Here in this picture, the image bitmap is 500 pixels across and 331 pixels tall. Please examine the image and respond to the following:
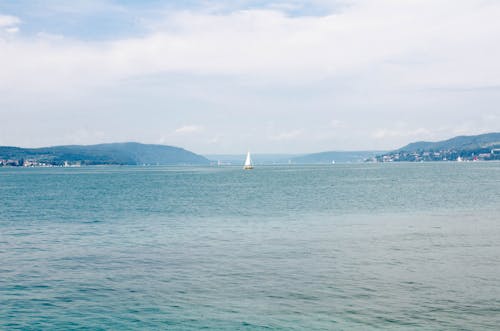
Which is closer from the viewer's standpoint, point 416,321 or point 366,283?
point 416,321

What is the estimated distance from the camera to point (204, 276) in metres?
29.6

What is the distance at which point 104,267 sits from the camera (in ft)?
106

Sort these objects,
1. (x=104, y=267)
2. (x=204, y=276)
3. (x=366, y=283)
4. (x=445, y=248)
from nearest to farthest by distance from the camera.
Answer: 1. (x=366, y=283)
2. (x=204, y=276)
3. (x=104, y=267)
4. (x=445, y=248)

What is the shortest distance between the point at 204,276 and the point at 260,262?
4.90 m

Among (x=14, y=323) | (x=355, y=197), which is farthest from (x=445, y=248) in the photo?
(x=355, y=197)

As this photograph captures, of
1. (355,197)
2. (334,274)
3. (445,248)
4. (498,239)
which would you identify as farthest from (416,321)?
(355,197)

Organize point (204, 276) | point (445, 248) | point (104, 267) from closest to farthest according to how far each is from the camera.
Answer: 1. point (204, 276)
2. point (104, 267)
3. point (445, 248)

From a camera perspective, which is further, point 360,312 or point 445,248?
point 445,248

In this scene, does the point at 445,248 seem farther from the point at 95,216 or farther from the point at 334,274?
the point at 95,216

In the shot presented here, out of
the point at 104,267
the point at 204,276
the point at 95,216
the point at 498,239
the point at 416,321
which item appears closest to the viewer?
the point at 416,321

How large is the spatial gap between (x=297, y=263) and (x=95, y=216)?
38268 mm

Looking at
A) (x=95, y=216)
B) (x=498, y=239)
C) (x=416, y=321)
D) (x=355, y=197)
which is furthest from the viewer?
(x=355, y=197)

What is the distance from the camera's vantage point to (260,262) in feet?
109

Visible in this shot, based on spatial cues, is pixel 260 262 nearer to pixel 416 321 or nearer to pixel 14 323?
pixel 416 321
